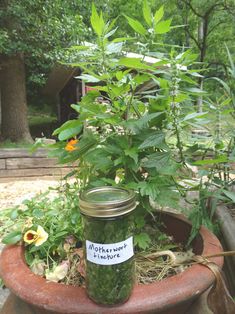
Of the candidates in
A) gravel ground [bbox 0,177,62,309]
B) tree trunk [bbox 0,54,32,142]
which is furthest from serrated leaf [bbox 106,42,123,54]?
tree trunk [bbox 0,54,32,142]

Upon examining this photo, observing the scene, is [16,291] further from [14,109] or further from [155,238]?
[14,109]

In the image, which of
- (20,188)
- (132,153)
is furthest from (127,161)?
(20,188)

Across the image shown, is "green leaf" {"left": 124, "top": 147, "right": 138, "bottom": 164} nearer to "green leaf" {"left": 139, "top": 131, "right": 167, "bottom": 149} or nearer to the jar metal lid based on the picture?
"green leaf" {"left": 139, "top": 131, "right": 167, "bottom": 149}

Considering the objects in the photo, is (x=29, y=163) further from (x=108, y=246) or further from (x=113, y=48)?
(x=108, y=246)

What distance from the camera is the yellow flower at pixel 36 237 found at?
2.59 feet

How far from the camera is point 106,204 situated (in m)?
0.55

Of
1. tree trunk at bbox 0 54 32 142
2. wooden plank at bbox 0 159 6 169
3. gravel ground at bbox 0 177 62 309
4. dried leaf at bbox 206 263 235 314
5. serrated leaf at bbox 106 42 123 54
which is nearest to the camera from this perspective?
dried leaf at bbox 206 263 235 314

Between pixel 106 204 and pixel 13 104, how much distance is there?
5.66 metres

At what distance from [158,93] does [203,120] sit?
0.15 meters

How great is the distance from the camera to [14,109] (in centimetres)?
575

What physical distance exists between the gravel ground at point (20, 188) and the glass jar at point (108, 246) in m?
2.22

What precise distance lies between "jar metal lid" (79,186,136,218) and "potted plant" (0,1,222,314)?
0.15 metres

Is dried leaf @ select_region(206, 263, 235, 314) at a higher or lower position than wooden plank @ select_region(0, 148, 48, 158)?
higher

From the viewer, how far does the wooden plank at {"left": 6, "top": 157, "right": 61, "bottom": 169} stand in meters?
3.88
